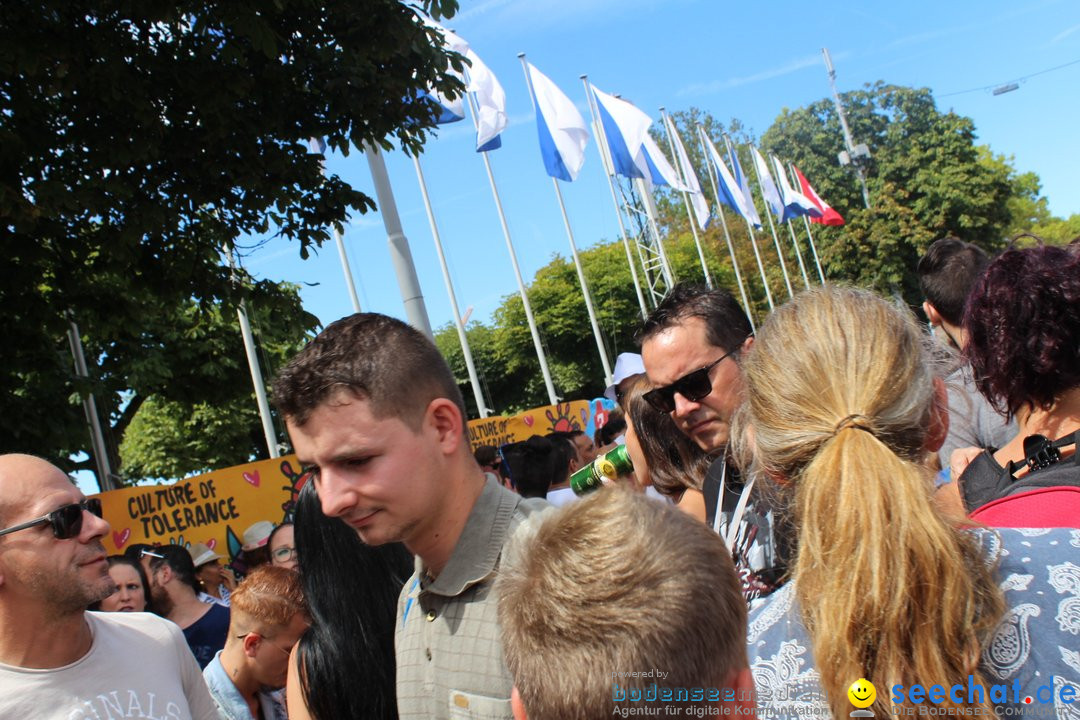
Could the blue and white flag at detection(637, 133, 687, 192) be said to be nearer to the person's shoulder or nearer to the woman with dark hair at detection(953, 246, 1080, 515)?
the person's shoulder

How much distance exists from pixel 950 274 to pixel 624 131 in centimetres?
1963

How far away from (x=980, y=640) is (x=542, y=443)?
526cm

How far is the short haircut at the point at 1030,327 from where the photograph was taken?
6.05 ft

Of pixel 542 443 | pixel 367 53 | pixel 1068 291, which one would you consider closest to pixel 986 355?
pixel 1068 291

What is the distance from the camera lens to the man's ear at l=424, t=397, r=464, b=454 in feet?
7.00

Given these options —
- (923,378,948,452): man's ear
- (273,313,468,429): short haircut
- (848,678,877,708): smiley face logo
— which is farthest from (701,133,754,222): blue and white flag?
(848,678,877,708): smiley face logo

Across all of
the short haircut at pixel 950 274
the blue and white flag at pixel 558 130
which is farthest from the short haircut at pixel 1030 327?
the blue and white flag at pixel 558 130

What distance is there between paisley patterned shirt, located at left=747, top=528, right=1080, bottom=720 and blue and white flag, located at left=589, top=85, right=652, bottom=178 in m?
21.7

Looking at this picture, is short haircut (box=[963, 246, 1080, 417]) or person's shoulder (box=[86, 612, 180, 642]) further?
person's shoulder (box=[86, 612, 180, 642])

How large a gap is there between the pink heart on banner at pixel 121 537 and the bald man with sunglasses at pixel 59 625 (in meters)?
5.99

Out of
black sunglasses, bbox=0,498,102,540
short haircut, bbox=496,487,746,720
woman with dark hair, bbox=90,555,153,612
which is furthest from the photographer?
woman with dark hair, bbox=90,555,153,612

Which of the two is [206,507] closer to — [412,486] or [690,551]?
[412,486]

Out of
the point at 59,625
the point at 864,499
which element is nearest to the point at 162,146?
the point at 59,625

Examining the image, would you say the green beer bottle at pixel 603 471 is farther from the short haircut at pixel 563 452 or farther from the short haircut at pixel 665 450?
the short haircut at pixel 563 452
